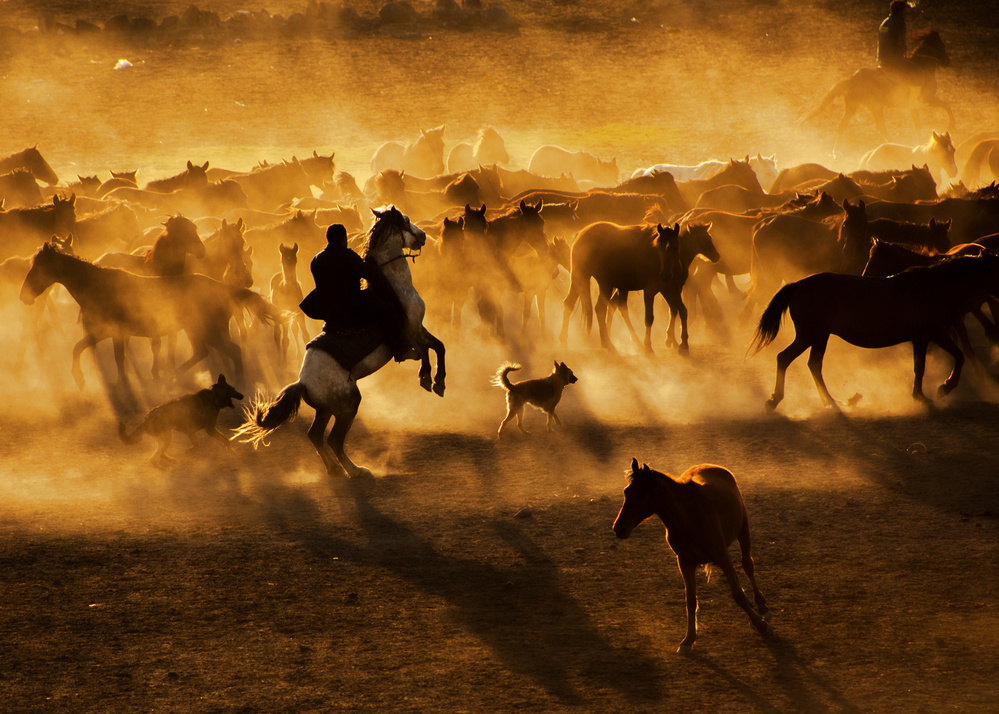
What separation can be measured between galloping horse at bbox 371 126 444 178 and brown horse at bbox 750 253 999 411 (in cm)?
1816

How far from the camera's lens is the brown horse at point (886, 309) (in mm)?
11133

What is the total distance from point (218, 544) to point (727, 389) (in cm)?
652

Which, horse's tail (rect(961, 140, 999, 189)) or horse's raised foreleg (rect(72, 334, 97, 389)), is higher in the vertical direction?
horse's tail (rect(961, 140, 999, 189))

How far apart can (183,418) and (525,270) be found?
7.00 metres

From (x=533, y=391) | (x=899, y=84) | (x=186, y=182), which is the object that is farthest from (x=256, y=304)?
(x=899, y=84)

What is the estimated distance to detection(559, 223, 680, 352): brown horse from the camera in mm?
13758

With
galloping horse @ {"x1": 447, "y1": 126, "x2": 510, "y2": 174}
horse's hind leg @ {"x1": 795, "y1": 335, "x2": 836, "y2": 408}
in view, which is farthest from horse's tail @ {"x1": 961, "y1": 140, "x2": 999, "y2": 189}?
horse's hind leg @ {"x1": 795, "y1": 335, "x2": 836, "y2": 408}

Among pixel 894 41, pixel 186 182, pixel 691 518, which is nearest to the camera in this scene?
pixel 691 518

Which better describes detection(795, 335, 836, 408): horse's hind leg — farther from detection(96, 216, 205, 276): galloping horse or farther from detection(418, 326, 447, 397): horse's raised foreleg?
detection(96, 216, 205, 276): galloping horse

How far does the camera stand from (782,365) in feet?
37.2

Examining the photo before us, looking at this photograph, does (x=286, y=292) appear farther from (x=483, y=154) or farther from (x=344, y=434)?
(x=483, y=154)

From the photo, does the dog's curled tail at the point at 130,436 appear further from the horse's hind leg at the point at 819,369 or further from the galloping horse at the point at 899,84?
the galloping horse at the point at 899,84

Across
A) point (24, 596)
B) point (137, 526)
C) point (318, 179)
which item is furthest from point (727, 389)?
point (318, 179)

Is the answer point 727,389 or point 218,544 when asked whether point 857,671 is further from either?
point 727,389
